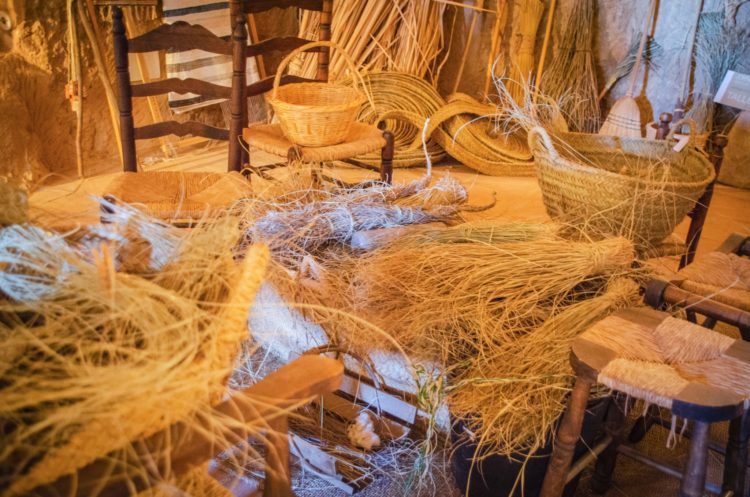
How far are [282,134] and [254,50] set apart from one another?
13.6 inches

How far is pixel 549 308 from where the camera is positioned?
166cm

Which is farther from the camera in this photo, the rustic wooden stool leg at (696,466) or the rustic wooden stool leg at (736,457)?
the rustic wooden stool leg at (736,457)

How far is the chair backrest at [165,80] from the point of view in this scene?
7.07ft

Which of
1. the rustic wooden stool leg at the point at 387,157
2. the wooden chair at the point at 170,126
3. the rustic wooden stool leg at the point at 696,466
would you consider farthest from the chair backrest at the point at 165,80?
the rustic wooden stool leg at the point at 696,466

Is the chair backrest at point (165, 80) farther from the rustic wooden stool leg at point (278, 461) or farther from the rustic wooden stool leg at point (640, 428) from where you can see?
the rustic wooden stool leg at point (640, 428)

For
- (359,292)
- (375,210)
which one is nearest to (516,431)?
(359,292)

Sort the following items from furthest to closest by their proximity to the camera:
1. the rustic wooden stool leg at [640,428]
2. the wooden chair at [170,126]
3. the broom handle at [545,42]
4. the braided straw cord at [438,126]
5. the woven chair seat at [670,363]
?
1. the broom handle at [545,42]
2. the braided straw cord at [438,126]
3. the wooden chair at [170,126]
4. the rustic wooden stool leg at [640,428]
5. the woven chair seat at [670,363]

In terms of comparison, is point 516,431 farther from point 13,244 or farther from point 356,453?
point 13,244

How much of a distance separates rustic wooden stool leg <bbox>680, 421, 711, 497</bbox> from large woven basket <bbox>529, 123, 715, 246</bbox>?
931mm

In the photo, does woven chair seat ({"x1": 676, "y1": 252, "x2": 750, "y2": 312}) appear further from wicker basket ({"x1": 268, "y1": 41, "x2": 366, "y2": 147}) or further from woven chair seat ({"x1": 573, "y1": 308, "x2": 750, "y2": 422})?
wicker basket ({"x1": 268, "y1": 41, "x2": 366, "y2": 147})

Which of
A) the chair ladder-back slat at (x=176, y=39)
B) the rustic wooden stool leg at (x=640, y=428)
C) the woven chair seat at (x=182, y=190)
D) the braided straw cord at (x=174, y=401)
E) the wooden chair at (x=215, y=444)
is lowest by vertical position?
the rustic wooden stool leg at (x=640, y=428)

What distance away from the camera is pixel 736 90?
290 centimetres

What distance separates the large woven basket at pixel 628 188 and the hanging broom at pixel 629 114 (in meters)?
1.54

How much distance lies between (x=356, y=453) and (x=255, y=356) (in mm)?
608
